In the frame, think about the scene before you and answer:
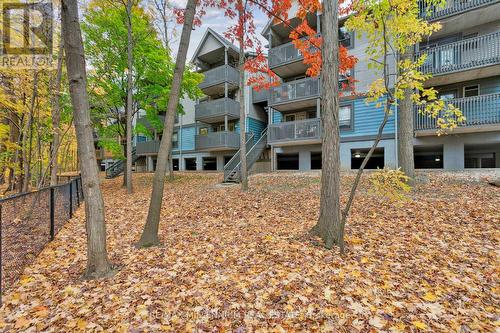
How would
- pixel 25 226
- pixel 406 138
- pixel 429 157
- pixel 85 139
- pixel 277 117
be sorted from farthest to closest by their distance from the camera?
1. pixel 277 117
2. pixel 429 157
3. pixel 406 138
4. pixel 25 226
5. pixel 85 139

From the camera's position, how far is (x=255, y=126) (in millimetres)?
20891

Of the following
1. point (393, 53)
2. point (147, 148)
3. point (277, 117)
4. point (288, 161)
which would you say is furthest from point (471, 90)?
point (147, 148)

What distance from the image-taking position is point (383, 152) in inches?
548

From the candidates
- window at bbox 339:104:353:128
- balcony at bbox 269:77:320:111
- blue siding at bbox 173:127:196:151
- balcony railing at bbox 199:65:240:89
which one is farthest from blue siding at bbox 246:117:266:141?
window at bbox 339:104:353:128

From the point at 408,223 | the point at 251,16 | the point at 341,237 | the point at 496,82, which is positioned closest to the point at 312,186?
the point at 408,223

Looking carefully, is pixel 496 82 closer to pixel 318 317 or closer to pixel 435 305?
pixel 435 305

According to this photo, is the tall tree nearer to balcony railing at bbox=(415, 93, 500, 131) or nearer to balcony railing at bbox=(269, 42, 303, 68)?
Result: balcony railing at bbox=(415, 93, 500, 131)

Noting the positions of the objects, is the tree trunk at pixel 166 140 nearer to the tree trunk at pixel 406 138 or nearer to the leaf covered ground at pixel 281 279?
the leaf covered ground at pixel 281 279

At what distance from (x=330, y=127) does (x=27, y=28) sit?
37.9ft

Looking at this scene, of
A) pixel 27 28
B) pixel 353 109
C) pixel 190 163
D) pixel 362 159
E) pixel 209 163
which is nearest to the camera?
pixel 27 28

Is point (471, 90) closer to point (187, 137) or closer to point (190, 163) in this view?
point (187, 137)

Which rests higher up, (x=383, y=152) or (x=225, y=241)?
(x=383, y=152)

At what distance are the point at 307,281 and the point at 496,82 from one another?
48.5 ft

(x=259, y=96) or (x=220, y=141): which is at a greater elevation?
(x=259, y=96)
